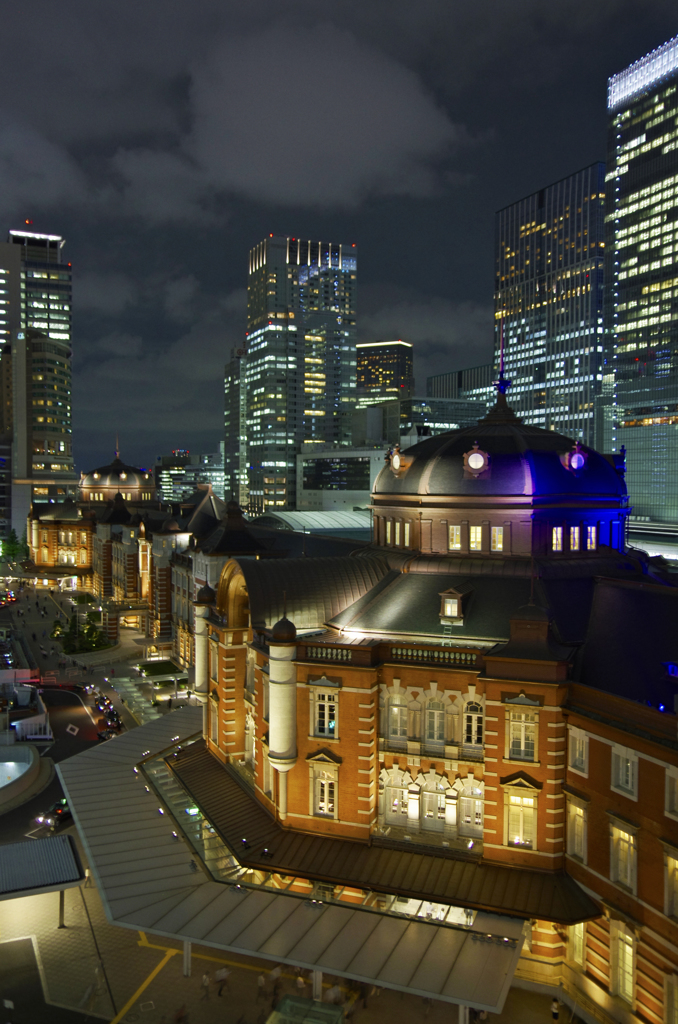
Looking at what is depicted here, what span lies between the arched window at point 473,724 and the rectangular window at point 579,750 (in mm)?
4892

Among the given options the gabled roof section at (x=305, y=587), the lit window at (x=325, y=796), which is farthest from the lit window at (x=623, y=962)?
the gabled roof section at (x=305, y=587)

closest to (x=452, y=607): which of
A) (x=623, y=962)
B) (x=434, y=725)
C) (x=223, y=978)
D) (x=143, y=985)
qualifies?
(x=434, y=725)

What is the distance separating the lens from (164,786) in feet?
163

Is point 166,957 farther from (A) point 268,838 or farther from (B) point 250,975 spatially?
(A) point 268,838

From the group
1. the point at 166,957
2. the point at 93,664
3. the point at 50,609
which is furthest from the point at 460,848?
the point at 50,609

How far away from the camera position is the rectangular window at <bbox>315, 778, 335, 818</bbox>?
41.9 m

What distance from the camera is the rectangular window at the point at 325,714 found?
41.9 metres

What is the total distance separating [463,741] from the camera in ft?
132

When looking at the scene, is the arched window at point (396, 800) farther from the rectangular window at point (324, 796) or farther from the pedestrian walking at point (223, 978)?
the pedestrian walking at point (223, 978)

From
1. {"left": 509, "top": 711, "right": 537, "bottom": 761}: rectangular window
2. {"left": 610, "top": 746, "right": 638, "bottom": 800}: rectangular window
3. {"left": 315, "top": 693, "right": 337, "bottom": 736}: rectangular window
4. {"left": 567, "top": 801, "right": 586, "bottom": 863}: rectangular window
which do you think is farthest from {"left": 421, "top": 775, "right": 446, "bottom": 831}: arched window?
{"left": 610, "top": 746, "right": 638, "bottom": 800}: rectangular window

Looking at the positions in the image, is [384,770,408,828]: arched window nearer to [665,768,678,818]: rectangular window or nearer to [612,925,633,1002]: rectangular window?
[612,925,633,1002]: rectangular window

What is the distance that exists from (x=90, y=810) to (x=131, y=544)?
77.4 metres

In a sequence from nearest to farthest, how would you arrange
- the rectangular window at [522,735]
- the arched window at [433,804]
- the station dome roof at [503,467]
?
the rectangular window at [522,735], the arched window at [433,804], the station dome roof at [503,467]

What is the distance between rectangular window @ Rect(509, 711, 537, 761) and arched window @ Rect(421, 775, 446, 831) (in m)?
4.98
